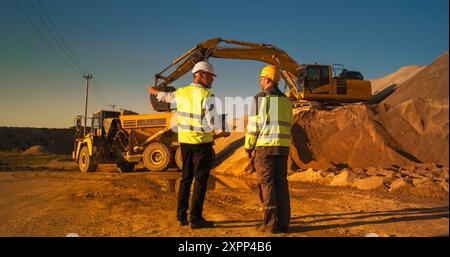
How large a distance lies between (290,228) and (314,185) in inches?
210

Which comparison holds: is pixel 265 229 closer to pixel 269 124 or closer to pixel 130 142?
pixel 269 124

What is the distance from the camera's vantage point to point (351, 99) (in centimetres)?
1783

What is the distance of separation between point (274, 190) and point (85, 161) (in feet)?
→ 47.7

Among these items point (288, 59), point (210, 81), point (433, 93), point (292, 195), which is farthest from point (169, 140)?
point (210, 81)

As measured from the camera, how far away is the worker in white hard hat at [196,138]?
518 cm

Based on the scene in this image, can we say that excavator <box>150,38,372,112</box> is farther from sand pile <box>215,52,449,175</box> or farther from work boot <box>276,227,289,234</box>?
work boot <box>276,227,289,234</box>

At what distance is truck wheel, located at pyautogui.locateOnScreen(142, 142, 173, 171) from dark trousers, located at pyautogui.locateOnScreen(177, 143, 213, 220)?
993 cm

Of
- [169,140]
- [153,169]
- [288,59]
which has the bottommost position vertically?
[153,169]

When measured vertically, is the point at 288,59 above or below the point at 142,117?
above

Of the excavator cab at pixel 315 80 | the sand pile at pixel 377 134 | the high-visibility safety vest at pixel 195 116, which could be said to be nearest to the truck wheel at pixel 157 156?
the sand pile at pixel 377 134

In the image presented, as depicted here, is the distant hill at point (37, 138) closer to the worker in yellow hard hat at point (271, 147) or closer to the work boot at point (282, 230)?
the worker in yellow hard hat at point (271, 147)

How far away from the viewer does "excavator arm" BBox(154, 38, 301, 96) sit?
17453 millimetres
